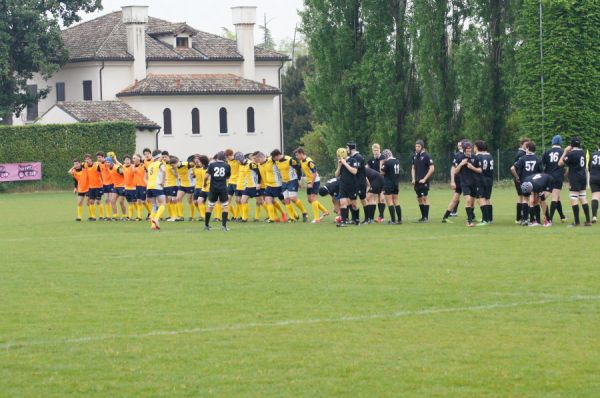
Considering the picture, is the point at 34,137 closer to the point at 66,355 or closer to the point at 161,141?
the point at 161,141

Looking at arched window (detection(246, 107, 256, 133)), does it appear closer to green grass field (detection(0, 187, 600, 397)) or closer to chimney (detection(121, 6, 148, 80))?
chimney (detection(121, 6, 148, 80))

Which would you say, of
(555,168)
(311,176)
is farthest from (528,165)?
(311,176)

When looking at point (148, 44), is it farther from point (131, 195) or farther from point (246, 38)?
point (131, 195)

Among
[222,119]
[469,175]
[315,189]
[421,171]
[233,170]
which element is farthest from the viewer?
[222,119]

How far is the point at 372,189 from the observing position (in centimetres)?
2948

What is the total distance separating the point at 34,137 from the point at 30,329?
5284 cm

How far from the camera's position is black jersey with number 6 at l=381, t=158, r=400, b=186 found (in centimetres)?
2939

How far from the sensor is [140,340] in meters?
12.7

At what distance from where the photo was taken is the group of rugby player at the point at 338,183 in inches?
1068

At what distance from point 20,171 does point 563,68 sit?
89.4ft

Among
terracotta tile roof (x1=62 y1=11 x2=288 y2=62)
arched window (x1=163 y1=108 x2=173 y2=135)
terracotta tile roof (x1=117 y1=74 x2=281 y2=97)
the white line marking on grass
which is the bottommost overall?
the white line marking on grass

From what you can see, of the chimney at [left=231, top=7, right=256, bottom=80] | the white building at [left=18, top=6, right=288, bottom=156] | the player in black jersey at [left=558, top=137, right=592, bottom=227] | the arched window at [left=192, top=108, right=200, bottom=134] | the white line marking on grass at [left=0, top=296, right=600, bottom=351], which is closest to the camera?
the white line marking on grass at [left=0, top=296, right=600, bottom=351]

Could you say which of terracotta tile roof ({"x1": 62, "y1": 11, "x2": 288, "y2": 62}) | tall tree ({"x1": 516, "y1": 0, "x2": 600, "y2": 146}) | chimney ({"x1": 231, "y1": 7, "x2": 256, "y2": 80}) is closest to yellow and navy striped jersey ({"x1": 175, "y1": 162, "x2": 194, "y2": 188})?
tall tree ({"x1": 516, "y1": 0, "x2": 600, "y2": 146})

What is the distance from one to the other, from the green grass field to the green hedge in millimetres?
41029
